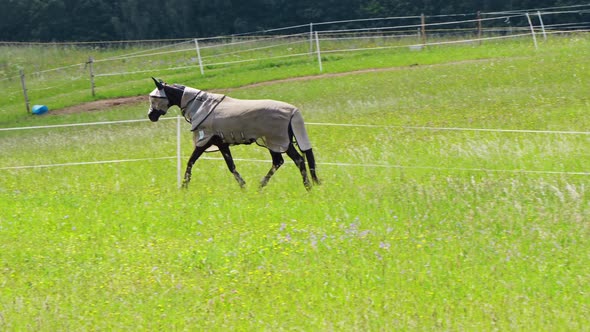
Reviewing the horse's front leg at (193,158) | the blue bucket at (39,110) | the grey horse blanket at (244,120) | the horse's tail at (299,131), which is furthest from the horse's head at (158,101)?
the blue bucket at (39,110)

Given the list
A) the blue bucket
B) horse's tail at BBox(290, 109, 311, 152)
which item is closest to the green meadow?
horse's tail at BBox(290, 109, 311, 152)

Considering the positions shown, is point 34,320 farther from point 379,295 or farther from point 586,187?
point 586,187

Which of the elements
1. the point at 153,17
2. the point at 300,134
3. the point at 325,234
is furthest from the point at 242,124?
the point at 153,17

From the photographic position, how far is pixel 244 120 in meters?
13.0

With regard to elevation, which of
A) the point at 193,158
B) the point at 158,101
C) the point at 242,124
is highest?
the point at 158,101

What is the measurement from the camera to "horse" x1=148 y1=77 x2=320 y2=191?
12.9 m

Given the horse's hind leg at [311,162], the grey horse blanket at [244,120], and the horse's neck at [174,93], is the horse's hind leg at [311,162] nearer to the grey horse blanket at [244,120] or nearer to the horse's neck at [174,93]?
the grey horse blanket at [244,120]

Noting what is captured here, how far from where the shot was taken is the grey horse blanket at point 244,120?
507 inches

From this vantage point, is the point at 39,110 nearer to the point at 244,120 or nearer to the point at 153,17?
the point at 244,120

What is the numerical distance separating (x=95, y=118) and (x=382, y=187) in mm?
15445

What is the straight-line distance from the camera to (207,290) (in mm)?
8844

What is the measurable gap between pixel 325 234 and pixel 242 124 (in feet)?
10.2

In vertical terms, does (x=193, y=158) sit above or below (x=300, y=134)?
below

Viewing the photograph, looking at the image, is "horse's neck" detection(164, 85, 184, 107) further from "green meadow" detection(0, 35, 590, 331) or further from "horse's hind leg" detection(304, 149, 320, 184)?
"horse's hind leg" detection(304, 149, 320, 184)
